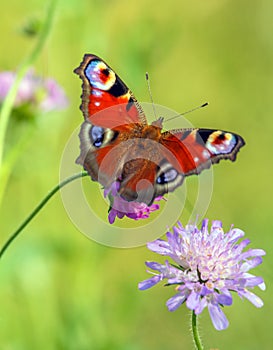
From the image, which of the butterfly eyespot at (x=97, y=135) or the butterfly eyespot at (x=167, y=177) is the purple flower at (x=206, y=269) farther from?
the butterfly eyespot at (x=97, y=135)

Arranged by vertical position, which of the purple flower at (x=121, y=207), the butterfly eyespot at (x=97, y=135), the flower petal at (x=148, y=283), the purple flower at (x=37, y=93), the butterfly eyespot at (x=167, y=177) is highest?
the purple flower at (x=37, y=93)

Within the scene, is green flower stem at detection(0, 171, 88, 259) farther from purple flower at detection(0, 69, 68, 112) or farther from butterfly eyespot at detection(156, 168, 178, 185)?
purple flower at detection(0, 69, 68, 112)

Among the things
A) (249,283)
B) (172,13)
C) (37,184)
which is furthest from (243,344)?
(172,13)

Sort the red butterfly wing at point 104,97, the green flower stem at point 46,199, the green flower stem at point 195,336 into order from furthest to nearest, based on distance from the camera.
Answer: the red butterfly wing at point 104,97, the green flower stem at point 46,199, the green flower stem at point 195,336

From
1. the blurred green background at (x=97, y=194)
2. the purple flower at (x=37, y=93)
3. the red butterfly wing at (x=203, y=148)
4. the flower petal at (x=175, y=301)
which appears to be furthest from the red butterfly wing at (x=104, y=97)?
the purple flower at (x=37, y=93)

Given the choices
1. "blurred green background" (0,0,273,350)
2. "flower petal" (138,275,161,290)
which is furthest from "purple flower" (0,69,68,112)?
"flower petal" (138,275,161,290)

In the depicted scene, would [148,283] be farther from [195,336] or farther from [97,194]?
[97,194]

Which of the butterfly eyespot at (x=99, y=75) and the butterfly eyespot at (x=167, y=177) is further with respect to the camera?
the butterfly eyespot at (x=99, y=75)

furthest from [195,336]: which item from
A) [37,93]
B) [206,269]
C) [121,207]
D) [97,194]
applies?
[97,194]
